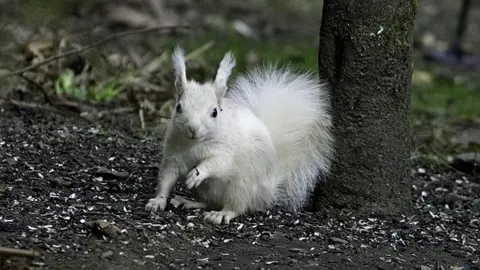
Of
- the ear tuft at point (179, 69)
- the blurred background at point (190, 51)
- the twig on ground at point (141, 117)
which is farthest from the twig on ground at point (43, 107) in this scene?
the ear tuft at point (179, 69)

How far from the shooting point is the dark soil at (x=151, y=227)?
3.46m

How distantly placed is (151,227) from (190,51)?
13.6 ft

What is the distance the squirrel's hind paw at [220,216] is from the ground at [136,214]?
0.13ft

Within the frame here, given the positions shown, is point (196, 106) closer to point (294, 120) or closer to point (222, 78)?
point (222, 78)

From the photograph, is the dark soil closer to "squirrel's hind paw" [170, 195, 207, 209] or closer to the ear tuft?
"squirrel's hind paw" [170, 195, 207, 209]

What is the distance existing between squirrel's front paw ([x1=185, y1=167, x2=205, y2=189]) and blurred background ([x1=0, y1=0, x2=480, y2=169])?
3.81 ft

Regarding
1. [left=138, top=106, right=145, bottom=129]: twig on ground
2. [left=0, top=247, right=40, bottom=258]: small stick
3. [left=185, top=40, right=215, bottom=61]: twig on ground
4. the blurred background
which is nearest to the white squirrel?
the blurred background

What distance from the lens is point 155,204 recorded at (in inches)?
154

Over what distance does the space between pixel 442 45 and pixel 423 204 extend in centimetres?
537

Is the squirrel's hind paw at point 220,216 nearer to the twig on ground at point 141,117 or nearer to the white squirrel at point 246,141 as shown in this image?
the white squirrel at point 246,141

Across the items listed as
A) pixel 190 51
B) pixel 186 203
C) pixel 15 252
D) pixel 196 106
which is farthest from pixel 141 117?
pixel 15 252

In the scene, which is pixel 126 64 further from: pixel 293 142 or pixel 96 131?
pixel 293 142

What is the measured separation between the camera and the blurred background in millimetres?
5879

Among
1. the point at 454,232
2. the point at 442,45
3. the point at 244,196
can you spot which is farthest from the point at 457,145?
the point at 442,45
